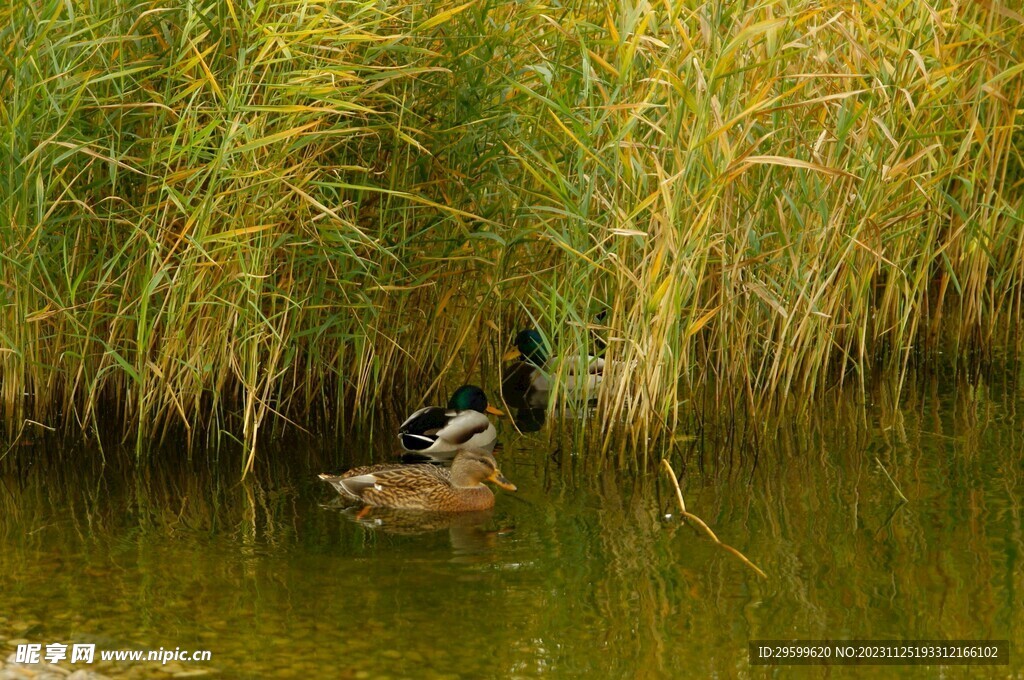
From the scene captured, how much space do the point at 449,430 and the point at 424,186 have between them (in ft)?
4.49

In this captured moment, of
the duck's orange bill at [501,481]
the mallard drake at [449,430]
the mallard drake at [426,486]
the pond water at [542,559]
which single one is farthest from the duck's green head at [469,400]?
the duck's orange bill at [501,481]

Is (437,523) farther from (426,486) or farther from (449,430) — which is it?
(449,430)

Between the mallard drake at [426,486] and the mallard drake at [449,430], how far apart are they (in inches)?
33.5

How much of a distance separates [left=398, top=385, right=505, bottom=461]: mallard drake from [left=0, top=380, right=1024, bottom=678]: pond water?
19 cm

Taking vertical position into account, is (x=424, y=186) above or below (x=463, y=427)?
above

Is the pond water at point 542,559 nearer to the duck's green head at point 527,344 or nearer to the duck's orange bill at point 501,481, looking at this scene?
the duck's orange bill at point 501,481

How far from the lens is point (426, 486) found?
6754 mm

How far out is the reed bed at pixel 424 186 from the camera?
639 cm

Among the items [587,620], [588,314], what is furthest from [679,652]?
[588,314]

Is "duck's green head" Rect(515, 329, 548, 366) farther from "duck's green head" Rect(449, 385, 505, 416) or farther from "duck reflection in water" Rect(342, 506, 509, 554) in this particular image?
"duck reflection in water" Rect(342, 506, 509, 554)

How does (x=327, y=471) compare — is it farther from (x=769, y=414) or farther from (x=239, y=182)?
(x=769, y=414)

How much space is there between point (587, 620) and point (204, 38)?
337 cm

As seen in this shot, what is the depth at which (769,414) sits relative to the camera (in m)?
7.38

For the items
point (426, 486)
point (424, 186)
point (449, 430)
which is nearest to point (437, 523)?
point (426, 486)
